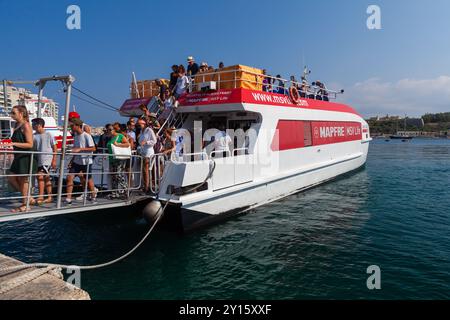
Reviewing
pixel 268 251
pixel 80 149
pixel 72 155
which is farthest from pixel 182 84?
pixel 268 251

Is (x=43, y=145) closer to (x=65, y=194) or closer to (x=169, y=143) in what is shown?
(x=65, y=194)

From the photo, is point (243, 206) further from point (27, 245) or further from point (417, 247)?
point (27, 245)

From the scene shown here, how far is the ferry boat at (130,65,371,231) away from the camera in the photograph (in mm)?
7191

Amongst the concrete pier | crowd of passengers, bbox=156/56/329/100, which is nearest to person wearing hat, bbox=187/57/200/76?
crowd of passengers, bbox=156/56/329/100

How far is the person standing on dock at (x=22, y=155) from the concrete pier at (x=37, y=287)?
173cm

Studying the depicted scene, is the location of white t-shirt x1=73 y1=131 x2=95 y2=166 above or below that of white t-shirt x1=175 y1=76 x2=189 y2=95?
below

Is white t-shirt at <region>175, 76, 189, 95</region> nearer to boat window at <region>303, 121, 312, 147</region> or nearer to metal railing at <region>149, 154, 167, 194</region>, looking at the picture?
metal railing at <region>149, 154, 167, 194</region>

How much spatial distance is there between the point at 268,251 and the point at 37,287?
4288 millimetres

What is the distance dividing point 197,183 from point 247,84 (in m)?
3.76

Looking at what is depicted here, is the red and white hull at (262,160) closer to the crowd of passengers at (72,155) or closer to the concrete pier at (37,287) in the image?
the crowd of passengers at (72,155)

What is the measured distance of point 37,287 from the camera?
3553 millimetres

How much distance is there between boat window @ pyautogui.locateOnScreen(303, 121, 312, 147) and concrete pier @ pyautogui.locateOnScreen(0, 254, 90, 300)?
979 centimetres
